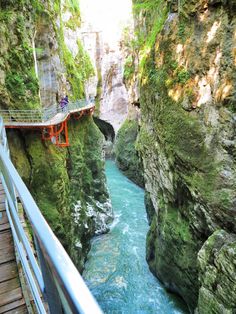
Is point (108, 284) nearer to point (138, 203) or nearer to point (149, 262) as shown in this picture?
point (149, 262)

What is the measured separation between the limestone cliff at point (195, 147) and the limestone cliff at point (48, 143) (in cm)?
422

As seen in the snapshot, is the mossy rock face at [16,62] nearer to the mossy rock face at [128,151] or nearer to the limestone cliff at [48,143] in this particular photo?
the limestone cliff at [48,143]

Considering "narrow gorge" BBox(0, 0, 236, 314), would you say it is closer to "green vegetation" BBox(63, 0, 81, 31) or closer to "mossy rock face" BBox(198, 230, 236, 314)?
"mossy rock face" BBox(198, 230, 236, 314)

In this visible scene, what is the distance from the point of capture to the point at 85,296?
0.77m

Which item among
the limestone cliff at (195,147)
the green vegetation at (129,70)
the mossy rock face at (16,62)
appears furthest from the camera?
the green vegetation at (129,70)

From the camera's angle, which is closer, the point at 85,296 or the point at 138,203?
the point at 85,296

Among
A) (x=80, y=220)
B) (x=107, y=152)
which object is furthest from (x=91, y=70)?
(x=80, y=220)

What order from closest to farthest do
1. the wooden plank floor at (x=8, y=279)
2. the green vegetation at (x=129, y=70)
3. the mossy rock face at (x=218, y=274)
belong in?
1. the wooden plank floor at (x=8, y=279)
2. the mossy rock face at (x=218, y=274)
3. the green vegetation at (x=129, y=70)

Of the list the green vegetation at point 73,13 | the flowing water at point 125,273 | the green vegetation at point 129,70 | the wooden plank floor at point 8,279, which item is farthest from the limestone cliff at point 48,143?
the green vegetation at point 129,70

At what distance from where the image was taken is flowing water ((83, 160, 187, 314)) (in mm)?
11008

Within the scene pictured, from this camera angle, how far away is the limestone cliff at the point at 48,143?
10.3 metres

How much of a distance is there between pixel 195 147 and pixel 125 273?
8138 mm

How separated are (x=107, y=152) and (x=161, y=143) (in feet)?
110

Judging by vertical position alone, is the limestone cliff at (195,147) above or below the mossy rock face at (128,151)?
above
